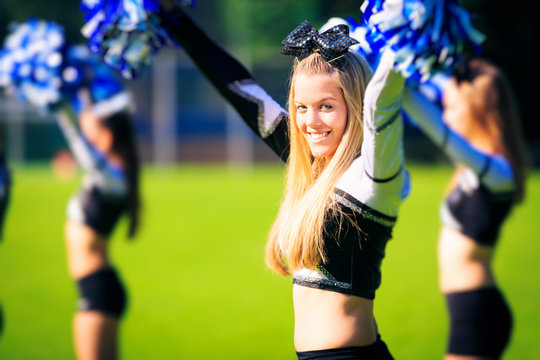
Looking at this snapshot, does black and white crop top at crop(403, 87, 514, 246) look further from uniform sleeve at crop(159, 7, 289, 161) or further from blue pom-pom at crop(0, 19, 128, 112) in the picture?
blue pom-pom at crop(0, 19, 128, 112)

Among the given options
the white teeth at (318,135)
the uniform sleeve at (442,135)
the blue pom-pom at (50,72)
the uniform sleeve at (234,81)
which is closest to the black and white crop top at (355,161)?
the uniform sleeve at (234,81)

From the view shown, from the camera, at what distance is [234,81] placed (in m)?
1.78

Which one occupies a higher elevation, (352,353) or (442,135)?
(442,135)

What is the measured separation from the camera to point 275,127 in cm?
175

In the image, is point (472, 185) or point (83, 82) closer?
point (472, 185)

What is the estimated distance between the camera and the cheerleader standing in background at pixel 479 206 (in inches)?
101

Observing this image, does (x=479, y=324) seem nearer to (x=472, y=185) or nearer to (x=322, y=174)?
(x=472, y=185)

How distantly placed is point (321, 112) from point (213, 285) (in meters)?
4.81

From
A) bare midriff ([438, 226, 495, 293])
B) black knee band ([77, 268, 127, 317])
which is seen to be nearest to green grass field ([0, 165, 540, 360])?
bare midriff ([438, 226, 495, 293])

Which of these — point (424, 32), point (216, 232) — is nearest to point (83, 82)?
point (424, 32)

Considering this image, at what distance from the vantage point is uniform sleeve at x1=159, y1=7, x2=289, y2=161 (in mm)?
1757

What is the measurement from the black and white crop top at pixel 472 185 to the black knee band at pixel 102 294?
1.59m

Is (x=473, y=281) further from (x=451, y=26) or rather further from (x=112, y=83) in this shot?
(x=112, y=83)

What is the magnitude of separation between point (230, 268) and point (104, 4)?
5.34 m
